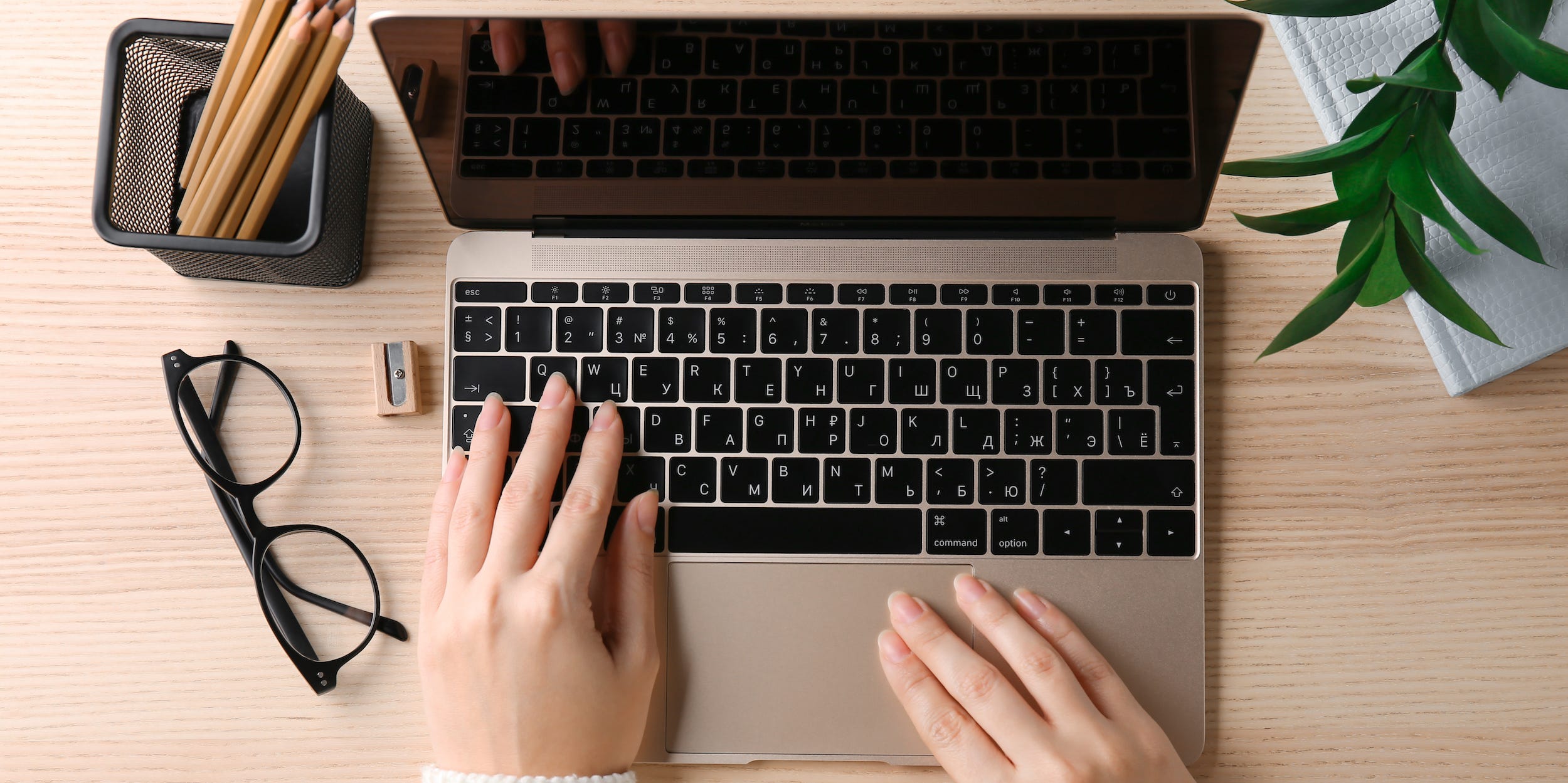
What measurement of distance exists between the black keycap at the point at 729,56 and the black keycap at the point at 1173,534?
444 mm

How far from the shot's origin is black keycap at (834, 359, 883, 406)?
656 millimetres

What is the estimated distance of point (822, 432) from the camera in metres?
0.65

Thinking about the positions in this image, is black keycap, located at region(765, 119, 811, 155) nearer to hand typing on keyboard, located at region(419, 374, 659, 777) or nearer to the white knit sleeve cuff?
hand typing on keyboard, located at region(419, 374, 659, 777)

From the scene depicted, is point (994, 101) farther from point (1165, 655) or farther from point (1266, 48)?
point (1165, 655)

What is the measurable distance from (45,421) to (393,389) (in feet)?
0.93

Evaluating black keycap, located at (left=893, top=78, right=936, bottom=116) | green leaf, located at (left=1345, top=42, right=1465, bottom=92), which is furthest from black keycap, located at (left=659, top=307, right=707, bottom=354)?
green leaf, located at (left=1345, top=42, right=1465, bottom=92)

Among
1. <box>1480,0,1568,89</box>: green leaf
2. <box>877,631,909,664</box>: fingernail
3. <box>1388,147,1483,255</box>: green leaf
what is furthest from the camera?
<box>877,631,909,664</box>: fingernail

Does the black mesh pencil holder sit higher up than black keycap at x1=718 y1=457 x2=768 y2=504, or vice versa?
the black mesh pencil holder

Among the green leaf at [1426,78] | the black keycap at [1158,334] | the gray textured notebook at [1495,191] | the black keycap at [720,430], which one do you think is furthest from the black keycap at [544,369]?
the gray textured notebook at [1495,191]

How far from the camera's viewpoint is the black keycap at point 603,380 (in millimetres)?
657

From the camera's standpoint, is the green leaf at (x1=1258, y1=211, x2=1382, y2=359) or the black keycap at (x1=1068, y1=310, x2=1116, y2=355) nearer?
the green leaf at (x1=1258, y1=211, x2=1382, y2=359)

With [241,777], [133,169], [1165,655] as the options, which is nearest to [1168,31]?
[1165,655]

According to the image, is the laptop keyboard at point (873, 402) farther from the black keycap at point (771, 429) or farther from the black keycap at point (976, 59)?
the black keycap at point (976, 59)

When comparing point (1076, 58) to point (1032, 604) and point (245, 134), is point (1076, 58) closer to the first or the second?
point (1032, 604)
